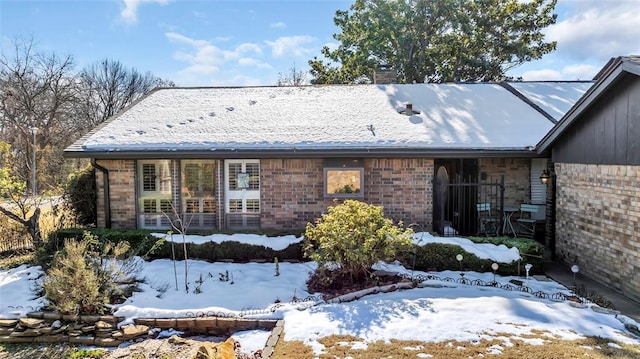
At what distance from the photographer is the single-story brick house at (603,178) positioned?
6207mm

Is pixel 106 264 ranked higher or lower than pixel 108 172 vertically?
lower

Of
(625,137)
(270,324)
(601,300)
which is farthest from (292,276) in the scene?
(625,137)

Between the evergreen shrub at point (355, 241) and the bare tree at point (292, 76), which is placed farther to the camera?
the bare tree at point (292, 76)

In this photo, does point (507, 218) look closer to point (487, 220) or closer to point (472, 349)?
point (487, 220)

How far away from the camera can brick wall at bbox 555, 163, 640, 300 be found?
20.8 ft

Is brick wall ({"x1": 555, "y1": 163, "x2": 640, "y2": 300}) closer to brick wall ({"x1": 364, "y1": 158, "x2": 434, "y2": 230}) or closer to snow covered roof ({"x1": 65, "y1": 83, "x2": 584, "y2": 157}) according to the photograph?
snow covered roof ({"x1": 65, "y1": 83, "x2": 584, "y2": 157})

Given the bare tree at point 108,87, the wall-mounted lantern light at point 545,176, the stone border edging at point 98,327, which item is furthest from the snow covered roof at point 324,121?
the bare tree at point 108,87

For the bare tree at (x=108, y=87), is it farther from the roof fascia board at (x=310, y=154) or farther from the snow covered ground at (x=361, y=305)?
the snow covered ground at (x=361, y=305)

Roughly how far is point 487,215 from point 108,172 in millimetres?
9601

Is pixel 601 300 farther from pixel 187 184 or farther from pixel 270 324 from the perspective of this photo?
pixel 187 184

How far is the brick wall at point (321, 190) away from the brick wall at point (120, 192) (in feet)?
10.6

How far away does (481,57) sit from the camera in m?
21.6

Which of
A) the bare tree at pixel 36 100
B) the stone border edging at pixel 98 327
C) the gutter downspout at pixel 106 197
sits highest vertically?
the bare tree at pixel 36 100

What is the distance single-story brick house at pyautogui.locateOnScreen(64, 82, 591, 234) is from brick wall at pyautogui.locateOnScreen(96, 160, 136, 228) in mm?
24
